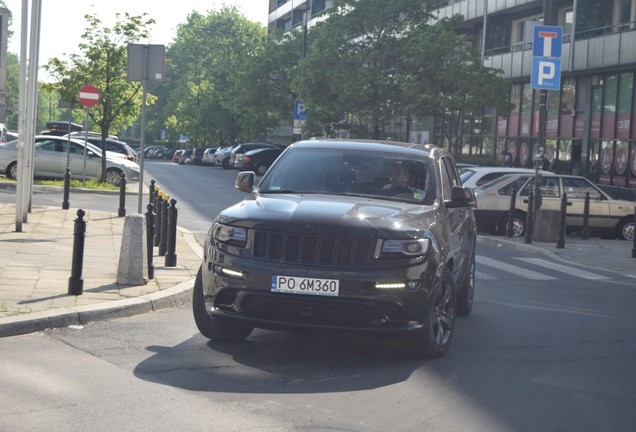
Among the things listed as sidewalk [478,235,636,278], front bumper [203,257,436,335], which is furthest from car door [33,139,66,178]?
front bumper [203,257,436,335]

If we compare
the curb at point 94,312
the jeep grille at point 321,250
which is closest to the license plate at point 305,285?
the jeep grille at point 321,250

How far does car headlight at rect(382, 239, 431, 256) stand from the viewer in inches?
299

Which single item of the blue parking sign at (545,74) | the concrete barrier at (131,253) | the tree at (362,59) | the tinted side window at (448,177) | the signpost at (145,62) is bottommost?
the concrete barrier at (131,253)

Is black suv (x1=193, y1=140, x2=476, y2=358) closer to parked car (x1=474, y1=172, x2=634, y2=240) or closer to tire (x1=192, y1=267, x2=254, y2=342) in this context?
tire (x1=192, y1=267, x2=254, y2=342)

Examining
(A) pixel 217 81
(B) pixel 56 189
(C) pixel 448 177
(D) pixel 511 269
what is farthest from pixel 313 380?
(A) pixel 217 81

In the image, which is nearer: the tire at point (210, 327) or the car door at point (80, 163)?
the tire at point (210, 327)

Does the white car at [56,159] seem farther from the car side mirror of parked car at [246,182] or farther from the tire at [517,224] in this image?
the car side mirror of parked car at [246,182]

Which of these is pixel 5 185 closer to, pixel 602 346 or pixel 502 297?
pixel 502 297

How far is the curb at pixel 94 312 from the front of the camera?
331 inches

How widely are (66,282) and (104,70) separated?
71.8ft

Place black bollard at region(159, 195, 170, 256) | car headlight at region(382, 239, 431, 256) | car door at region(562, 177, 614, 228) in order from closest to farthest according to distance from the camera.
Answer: car headlight at region(382, 239, 431, 256), black bollard at region(159, 195, 170, 256), car door at region(562, 177, 614, 228)

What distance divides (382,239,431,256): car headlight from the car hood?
0.17 feet

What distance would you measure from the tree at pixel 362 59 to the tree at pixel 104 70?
13.3 meters

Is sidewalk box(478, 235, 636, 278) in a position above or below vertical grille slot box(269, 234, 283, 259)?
below
